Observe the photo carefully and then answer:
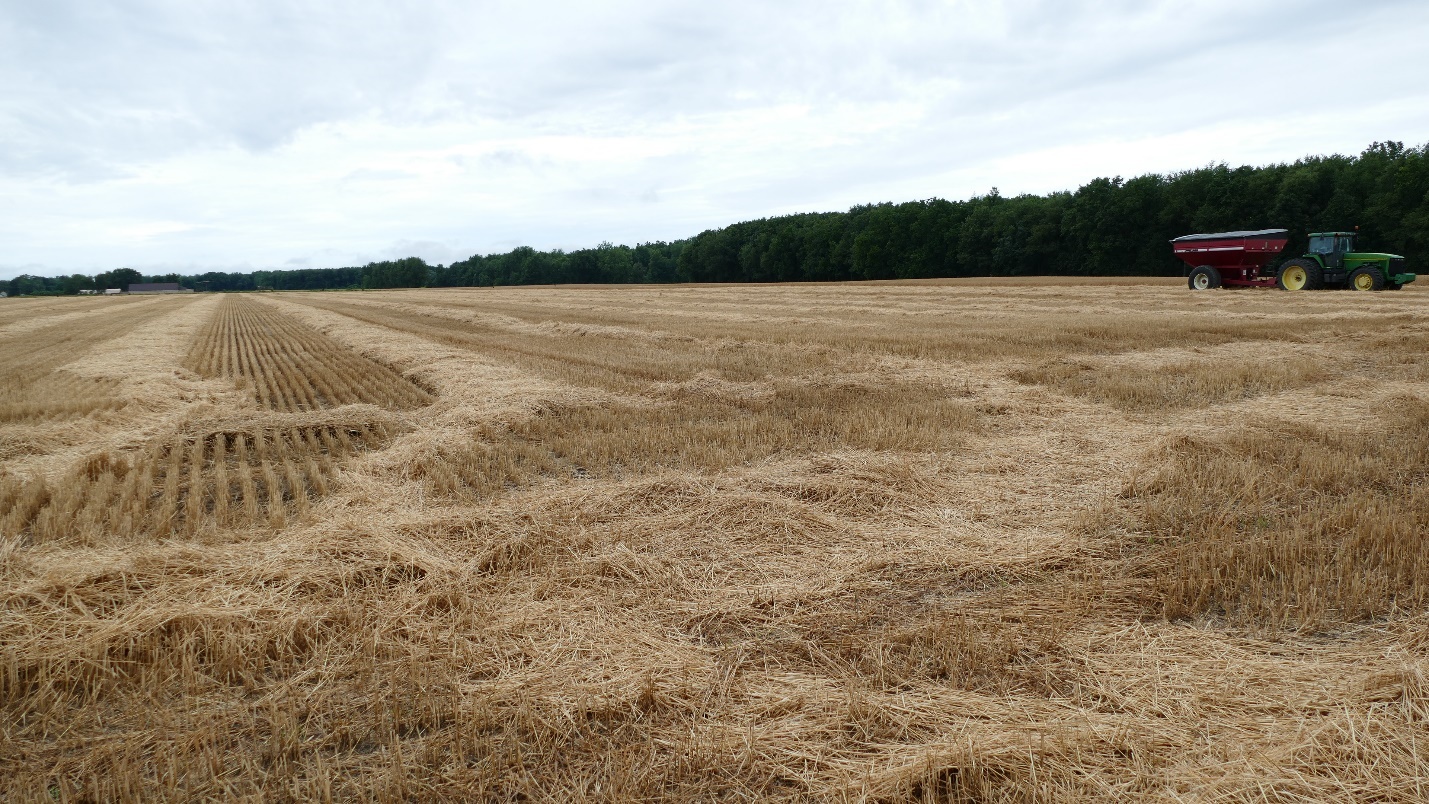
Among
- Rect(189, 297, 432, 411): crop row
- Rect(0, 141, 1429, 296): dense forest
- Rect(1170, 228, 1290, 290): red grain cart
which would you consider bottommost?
Rect(189, 297, 432, 411): crop row

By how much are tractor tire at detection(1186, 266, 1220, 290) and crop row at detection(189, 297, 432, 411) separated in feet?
96.2

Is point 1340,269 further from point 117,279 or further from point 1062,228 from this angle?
point 117,279

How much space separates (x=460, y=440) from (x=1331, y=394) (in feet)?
35.4

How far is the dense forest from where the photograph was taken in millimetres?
47625

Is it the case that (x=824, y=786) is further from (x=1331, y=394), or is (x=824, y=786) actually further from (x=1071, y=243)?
(x=1071, y=243)

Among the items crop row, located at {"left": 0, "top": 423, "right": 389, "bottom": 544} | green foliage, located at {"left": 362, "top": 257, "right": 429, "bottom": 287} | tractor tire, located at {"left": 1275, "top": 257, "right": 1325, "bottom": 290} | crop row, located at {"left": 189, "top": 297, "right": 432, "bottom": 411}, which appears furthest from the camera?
green foliage, located at {"left": 362, "top": 257, "right": 429, "bottom": 287}

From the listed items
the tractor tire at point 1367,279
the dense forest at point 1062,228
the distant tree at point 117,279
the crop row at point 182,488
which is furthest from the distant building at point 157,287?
the tractor tire at point 1367,279

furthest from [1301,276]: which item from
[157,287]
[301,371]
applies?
[157,287]

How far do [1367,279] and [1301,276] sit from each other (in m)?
1.88

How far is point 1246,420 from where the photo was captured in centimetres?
852

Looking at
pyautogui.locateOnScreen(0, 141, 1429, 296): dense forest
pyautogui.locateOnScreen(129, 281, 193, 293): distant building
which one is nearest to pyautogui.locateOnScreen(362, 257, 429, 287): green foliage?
pyautogui.locateOnScreen(0, 141, 1429, 296): dense forest

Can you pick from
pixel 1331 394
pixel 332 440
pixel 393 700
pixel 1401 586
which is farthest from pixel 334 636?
pixel 1331 394

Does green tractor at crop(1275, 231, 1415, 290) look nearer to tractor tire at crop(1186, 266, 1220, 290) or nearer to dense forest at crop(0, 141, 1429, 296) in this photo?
tractor tire at crop(1186, 266, 1220, 290)

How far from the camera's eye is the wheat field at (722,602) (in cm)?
296
